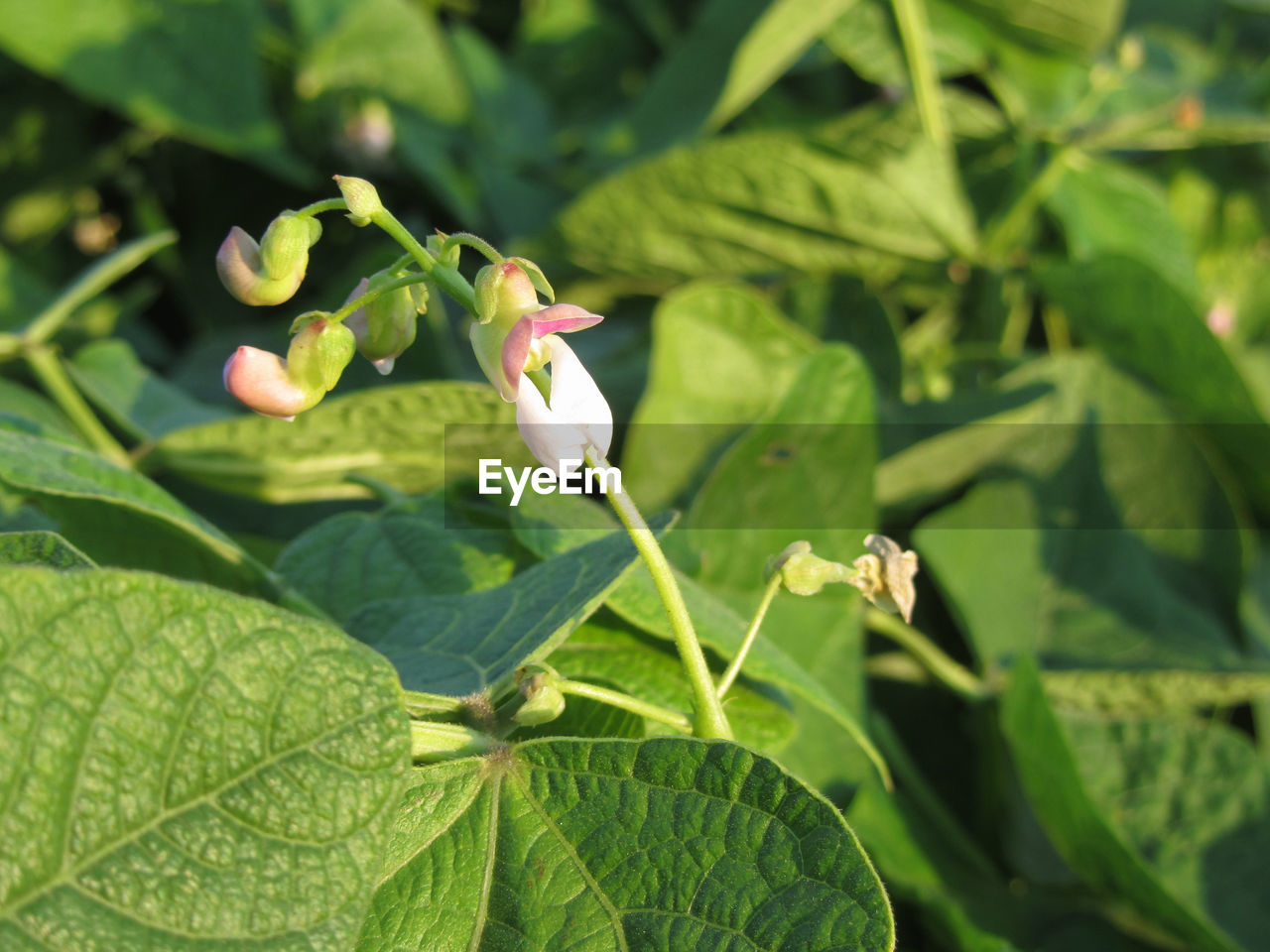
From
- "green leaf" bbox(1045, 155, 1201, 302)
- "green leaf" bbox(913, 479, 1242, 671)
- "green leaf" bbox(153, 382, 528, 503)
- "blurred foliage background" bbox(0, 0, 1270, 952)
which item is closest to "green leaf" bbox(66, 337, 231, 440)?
"blurred foliage background" bbox(0, 0, 1270, 952)

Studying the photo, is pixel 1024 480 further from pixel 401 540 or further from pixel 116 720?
pixel 116 720

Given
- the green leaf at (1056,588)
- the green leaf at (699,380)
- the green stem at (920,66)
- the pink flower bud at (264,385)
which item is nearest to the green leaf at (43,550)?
the pink flower bud at (264,385)

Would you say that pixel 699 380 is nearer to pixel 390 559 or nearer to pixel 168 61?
pixel 390 559

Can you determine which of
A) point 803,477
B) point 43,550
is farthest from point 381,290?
point 803,477

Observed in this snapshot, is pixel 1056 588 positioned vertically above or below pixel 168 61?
below

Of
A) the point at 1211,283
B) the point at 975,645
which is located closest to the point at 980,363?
the point at 975,645
